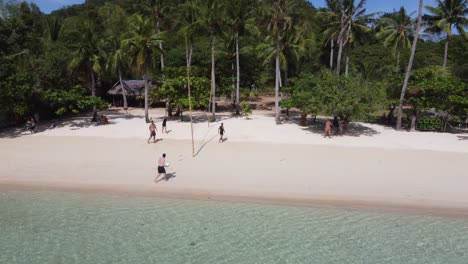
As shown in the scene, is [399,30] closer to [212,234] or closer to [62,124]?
[212,234]

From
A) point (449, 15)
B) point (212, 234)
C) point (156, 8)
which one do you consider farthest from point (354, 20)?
point (212, 234)

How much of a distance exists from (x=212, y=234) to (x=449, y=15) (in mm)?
35927

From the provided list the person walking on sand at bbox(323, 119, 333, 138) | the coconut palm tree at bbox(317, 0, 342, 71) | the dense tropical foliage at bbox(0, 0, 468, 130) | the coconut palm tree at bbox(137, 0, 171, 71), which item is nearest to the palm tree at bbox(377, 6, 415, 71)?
the dense tropical foliage at bbox(0, 0, 468, 130)

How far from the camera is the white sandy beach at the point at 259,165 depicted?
14.0 m

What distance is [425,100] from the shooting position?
25.1 meters

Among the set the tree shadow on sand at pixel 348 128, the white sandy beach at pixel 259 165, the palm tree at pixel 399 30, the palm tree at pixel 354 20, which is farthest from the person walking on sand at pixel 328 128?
the palm tree at pixel 399 30

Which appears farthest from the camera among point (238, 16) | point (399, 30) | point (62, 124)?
point (399, 30)

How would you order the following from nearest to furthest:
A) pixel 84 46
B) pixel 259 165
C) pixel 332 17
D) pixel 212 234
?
pixel 212 234 → pixel 259 165 → pixel 84 46 → pixel 332 17

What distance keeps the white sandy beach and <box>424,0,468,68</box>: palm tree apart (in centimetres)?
1545

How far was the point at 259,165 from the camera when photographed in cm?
1720

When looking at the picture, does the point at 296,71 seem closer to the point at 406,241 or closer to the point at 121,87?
the point at 121,87

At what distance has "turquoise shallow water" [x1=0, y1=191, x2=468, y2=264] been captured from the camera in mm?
9969

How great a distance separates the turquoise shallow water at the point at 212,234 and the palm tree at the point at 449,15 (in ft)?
93.2

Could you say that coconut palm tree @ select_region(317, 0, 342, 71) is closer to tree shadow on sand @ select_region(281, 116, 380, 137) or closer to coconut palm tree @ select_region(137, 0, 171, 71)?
tree shadow on sand @ select_region(281, 116, 380, 137)
